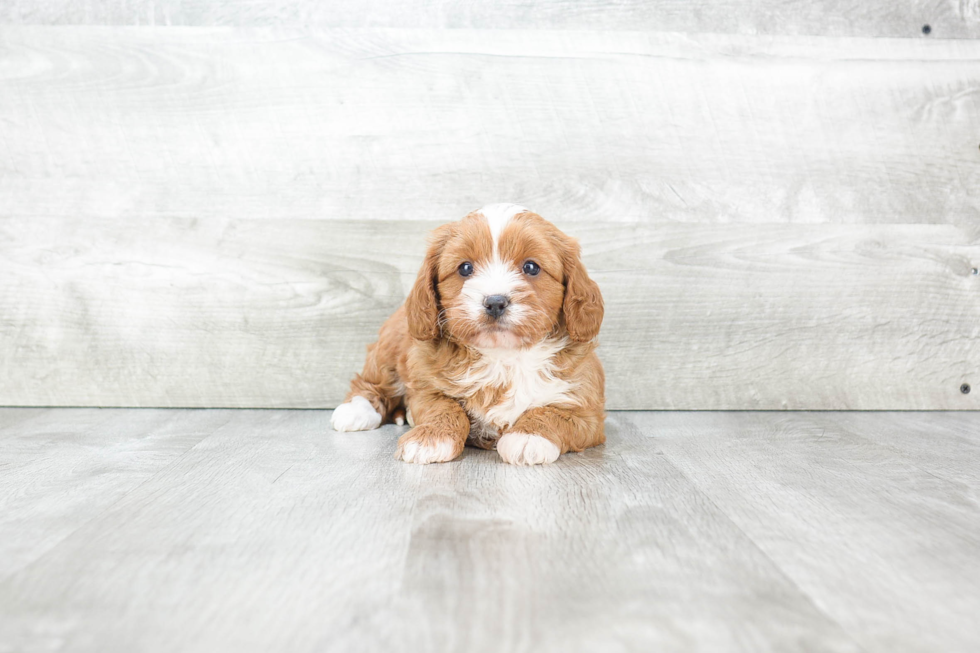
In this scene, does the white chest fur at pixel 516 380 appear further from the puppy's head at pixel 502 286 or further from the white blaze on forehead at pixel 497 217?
the white blaze on forehead at pixel 497 217

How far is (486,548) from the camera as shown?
1389mm

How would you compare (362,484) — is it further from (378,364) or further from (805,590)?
(805,590)

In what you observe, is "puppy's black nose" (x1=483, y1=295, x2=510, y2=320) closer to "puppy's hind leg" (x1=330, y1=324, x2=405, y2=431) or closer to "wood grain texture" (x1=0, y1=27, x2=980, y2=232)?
"puppy's hind leg" (x1=330, y1=324, x2=405, y2=431)

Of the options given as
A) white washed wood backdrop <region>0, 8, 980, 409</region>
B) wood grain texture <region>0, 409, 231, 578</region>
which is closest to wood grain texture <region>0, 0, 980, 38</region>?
white washed wood backdrop <region>0, 8, 980, 409</region>

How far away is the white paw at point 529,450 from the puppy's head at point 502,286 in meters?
0.27

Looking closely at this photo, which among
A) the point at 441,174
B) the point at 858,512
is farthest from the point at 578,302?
the point at 441,174

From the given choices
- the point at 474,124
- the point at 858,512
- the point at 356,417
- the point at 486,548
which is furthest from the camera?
the point at 474,124

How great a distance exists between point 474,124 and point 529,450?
1.43 meters

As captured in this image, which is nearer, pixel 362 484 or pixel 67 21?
pixel 362 484

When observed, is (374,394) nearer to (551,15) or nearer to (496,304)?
(496,304)

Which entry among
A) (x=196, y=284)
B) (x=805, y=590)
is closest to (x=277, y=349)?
(x=196, y=284)

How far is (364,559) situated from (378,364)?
1328 mm

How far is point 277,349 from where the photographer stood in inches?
116

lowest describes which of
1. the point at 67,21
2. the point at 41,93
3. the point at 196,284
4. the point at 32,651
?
the point at 32,651
